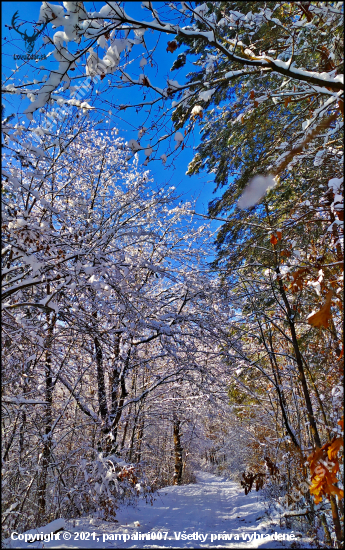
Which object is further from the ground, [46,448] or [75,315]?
[75,315]

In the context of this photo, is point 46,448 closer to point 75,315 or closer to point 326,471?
point 75,315

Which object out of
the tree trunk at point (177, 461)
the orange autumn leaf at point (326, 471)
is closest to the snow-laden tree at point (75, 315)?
the orange autumn leaf at point (326, 471)

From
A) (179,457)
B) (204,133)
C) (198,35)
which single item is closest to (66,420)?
(204,133)

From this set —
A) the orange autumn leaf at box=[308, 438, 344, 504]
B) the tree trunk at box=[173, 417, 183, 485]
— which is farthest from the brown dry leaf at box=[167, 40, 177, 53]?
the tree trunk at box=[173, 417, 183, 485]

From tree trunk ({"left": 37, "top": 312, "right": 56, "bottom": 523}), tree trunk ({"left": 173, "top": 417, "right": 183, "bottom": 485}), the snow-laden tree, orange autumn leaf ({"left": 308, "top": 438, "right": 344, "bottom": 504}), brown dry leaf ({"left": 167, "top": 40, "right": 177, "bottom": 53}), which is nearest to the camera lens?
orange autumn leaf ({"left": 308, "top": 438, "right": 344, "bottom": 504})

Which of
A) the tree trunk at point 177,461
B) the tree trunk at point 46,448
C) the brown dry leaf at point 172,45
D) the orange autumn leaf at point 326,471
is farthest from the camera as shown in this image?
the tree trunk at point 177,461

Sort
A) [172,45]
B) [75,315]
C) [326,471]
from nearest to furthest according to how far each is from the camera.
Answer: [326,471]
[172,45]
[75,315]

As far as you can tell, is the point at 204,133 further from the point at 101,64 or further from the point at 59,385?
the point at 59,385

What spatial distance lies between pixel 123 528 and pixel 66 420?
2.51m

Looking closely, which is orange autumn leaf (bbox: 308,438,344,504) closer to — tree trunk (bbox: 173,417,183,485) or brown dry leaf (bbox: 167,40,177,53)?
brown dry leaf (bbox: 167,40,177,53)

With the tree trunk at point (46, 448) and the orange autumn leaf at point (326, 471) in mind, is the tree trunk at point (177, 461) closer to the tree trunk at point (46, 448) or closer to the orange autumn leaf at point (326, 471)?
the tree trunk at point (46, 448)

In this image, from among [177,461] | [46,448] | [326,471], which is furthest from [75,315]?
[177,461]

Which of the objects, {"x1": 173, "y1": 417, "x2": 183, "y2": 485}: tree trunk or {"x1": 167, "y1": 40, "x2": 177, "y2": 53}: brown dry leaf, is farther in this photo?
{"x1": 173, "y1": 417, "x2": 183, "y2": 485}: tree trunk

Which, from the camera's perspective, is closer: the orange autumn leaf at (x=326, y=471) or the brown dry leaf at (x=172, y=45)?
the orange autumn leaf at (x=326, y=471)
